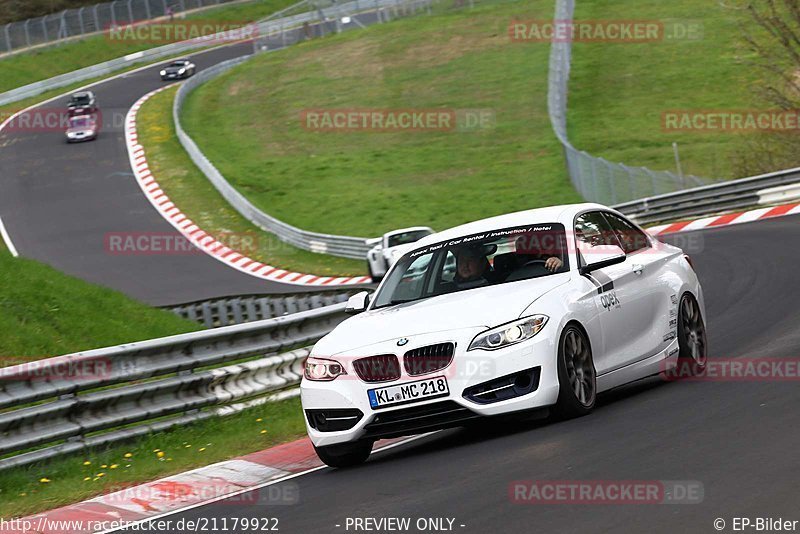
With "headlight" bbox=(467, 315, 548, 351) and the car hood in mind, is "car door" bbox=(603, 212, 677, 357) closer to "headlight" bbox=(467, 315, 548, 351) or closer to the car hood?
the car hood

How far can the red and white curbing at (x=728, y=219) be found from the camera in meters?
26.5

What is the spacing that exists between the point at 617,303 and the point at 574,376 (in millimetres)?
1060

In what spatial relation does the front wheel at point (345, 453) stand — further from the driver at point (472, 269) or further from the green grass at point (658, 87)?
the green grass at point (658, 87)

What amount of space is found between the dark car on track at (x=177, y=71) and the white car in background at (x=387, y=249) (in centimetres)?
4264

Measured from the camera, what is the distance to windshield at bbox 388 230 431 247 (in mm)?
29605

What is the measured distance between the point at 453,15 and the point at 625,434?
6237 centimetres

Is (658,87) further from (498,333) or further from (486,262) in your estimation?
(498,333)

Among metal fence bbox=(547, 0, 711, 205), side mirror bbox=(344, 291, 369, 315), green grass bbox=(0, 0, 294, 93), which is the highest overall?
side mirror bbox=(344, 291, 369, 315)

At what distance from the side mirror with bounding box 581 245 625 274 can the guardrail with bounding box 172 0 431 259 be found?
19695mm

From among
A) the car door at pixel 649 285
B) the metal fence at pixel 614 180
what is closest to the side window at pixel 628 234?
the car door at pixel 649 285

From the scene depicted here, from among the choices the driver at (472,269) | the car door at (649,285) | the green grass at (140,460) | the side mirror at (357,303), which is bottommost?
the green grass at (140,460)

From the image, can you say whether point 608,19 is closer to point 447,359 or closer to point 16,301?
point 16,301

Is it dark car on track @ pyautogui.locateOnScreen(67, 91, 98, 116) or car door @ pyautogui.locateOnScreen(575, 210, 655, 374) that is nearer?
car door @ pyautogui.locateOnScreen(575, 210, 655, 374)

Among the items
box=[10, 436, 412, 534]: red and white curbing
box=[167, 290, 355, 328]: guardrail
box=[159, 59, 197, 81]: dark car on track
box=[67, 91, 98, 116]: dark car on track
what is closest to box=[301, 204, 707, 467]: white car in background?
box=[10, 436, 412, 534]: red and white curbing
